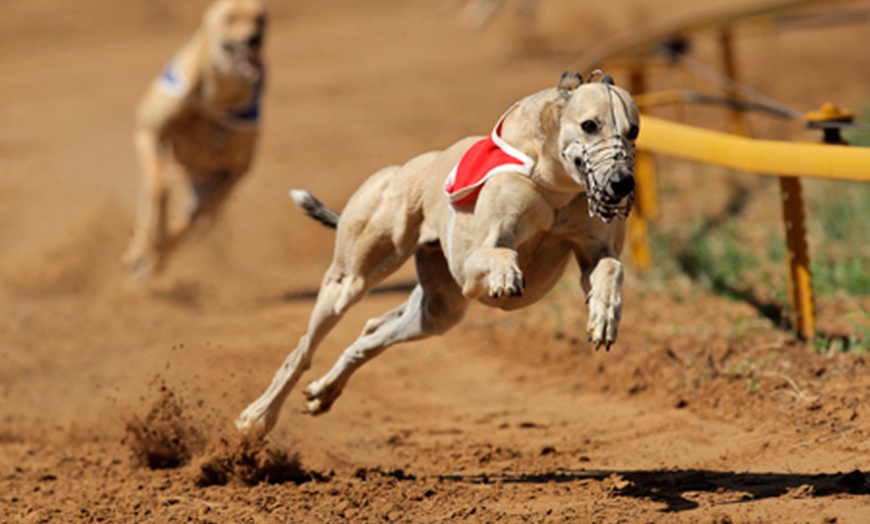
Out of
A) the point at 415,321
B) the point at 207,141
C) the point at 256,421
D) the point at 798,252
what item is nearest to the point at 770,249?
the point at 798,252

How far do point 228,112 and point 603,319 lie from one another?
6018mm

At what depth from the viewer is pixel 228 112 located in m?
9.52

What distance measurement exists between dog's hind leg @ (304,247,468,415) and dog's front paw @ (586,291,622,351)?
3.34 feet

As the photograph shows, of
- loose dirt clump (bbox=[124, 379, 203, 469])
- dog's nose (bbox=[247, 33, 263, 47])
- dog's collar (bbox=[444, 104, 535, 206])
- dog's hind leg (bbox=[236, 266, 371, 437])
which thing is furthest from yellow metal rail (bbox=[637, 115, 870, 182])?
dog's nose (bbox=[247, 33, 263, 47])

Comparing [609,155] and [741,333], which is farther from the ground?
[609,155]

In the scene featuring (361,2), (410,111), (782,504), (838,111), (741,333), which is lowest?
(782,504)

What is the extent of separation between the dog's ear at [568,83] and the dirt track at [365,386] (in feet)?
4.35

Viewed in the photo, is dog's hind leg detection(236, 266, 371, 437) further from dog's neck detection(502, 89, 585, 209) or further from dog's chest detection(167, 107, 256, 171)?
dog's chest detection(167, 107, 256, 171)

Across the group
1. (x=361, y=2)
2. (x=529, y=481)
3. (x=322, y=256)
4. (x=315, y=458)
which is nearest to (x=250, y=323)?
(x=322, y=256)

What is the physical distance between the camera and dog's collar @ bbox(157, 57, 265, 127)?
946 cm

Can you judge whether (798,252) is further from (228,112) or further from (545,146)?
(228,112)

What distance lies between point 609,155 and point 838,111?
6.55ft

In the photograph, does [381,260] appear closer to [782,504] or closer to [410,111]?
[782,504]

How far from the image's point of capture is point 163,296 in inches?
375
